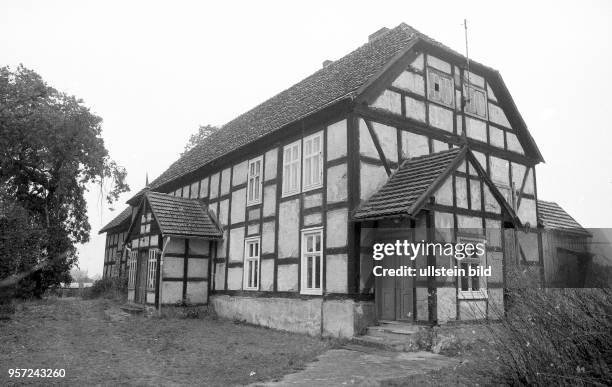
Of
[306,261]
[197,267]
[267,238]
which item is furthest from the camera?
[197,267]

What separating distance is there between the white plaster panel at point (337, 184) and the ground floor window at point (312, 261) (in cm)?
103

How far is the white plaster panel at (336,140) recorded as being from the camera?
13.0 meters

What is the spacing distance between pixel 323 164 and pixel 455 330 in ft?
18.2

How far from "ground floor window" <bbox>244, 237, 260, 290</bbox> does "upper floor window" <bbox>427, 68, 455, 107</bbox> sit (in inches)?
286

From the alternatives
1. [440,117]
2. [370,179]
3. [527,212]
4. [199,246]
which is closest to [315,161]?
[370,179]

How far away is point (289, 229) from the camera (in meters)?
14.6

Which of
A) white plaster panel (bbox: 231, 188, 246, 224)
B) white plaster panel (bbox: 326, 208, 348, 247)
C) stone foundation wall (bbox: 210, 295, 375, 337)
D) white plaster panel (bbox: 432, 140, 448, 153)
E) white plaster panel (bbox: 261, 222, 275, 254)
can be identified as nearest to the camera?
stone foundation wall (bbox: 210, 295, 375, 337)

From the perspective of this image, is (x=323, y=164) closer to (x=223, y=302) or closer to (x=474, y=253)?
(x=474, y=253)

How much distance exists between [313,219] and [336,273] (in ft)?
6.16

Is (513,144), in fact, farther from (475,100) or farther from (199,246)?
(199,246)

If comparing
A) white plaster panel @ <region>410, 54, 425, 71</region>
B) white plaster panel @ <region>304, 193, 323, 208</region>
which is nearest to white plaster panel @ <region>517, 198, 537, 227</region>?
white plaster panel @ <region>410, 54, 425, 71</region>

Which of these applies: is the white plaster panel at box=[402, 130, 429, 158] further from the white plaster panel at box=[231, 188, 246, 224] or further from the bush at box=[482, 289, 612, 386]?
the bush at box=[482, 289, 612, 386]

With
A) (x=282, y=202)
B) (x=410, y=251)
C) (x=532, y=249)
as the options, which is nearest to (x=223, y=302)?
(x=282, y=202)

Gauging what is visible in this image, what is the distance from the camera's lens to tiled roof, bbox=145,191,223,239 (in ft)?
58.6
